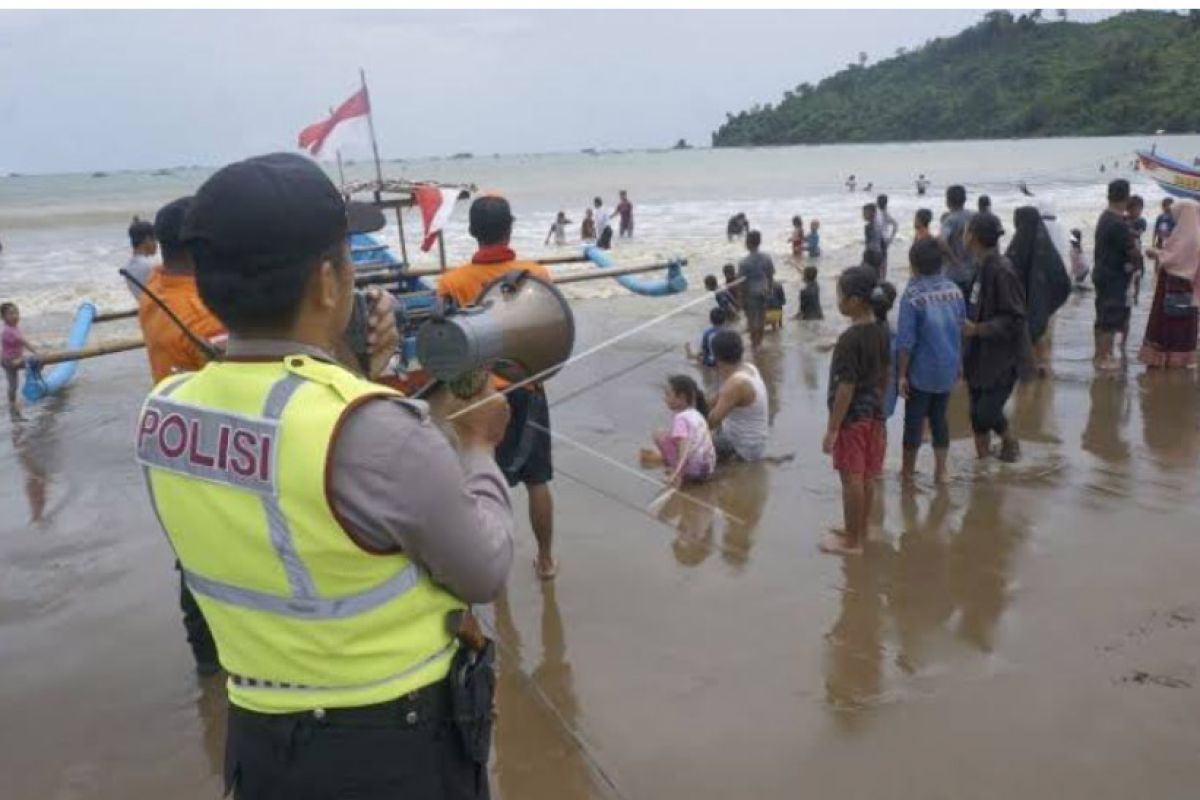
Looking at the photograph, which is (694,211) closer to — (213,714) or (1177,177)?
(1177,177)

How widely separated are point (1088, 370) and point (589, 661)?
6970mm

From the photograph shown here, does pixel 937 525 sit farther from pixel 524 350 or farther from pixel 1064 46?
pixel 1064 46

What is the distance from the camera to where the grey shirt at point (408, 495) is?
1.42 meters

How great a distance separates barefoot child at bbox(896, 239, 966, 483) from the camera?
19.4 ft

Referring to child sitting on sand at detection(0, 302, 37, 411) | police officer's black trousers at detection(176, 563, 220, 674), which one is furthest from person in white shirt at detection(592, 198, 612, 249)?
police officer's black trousers at detection(176, 563, 220, 674)

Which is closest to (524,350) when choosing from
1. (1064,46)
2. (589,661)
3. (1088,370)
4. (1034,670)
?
(589,661)

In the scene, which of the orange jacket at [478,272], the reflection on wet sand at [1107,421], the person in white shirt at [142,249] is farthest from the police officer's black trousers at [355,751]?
the reflection on wet sand at [1107,421]

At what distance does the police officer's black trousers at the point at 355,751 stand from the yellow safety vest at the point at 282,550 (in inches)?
1.1

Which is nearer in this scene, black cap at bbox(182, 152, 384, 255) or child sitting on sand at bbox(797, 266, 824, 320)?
black cap at bbox(182, 152, 384, 255)

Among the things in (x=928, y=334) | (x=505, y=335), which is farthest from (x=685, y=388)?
(x=505, y=335)

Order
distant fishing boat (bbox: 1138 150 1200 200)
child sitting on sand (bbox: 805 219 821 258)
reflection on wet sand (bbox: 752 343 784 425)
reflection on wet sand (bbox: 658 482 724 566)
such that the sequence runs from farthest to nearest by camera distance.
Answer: child sitting on sand (bbox: 805 219 821 258)
distant fishing boat (bbox: 1138 150 1200 200)
reflection on wet sand (bbox: 752 343 784 425)
reflection on wet sand (bbox: 658 482 724 566)

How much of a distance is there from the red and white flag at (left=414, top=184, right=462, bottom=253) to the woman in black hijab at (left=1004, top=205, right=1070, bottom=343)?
447cm

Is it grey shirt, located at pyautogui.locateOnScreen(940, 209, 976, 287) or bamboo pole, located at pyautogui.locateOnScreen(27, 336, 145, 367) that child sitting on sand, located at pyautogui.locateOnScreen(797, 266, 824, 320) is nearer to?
grey shirt, located at pyautogui.locateOnScreen(940, 209, 976, 287)

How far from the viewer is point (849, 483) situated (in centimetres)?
516
